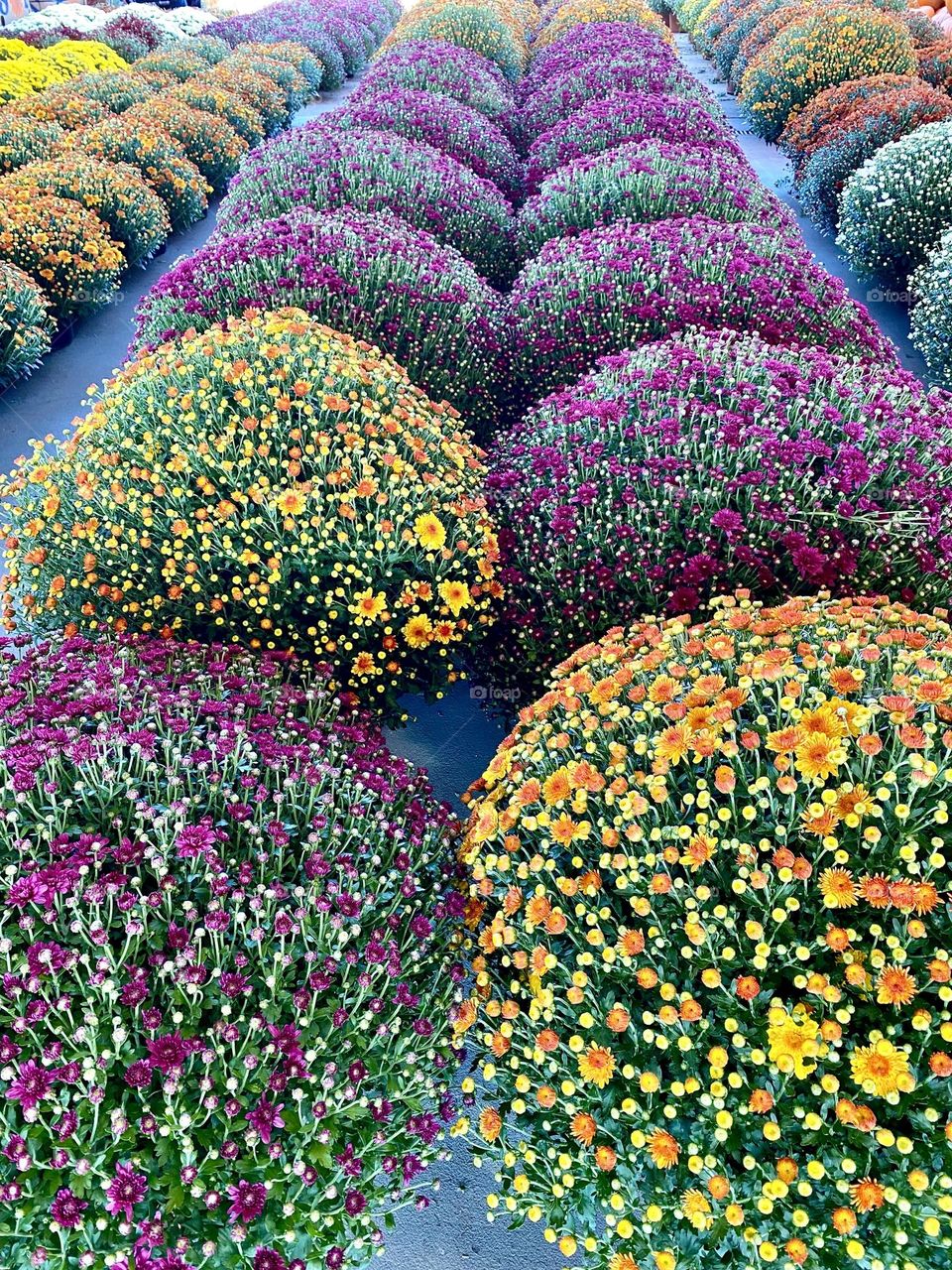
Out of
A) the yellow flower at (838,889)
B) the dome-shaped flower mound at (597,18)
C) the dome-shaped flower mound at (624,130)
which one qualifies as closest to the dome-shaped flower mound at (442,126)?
the dome-shaped flower mound at (624,130)

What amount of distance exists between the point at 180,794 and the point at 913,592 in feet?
8.57

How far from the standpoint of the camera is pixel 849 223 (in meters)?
8.30

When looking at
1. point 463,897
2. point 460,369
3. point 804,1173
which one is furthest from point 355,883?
point 460,369

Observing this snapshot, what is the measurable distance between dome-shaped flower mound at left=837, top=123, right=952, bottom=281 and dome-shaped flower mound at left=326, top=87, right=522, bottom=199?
3.22 m

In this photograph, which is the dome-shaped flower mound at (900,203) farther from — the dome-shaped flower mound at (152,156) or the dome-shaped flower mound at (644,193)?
the dome-shaped flower mound at (152,156)

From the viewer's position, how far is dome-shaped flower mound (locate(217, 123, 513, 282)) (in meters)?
6.18

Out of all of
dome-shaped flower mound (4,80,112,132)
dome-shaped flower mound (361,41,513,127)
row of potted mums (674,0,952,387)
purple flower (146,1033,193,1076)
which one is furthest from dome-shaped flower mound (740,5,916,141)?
purple flower (146,1033,193,1076)

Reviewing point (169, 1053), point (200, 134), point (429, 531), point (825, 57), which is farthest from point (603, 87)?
point (169, 1053)

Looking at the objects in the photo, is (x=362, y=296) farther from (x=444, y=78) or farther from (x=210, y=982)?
(x=444, y=78)

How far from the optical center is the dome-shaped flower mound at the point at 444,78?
379 inches

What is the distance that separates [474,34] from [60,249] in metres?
8.68

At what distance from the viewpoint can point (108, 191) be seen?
865 cm

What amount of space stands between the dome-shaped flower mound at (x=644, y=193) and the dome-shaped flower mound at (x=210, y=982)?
5.00 m

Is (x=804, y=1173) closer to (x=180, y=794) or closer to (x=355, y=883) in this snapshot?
(x=355, y=883)
